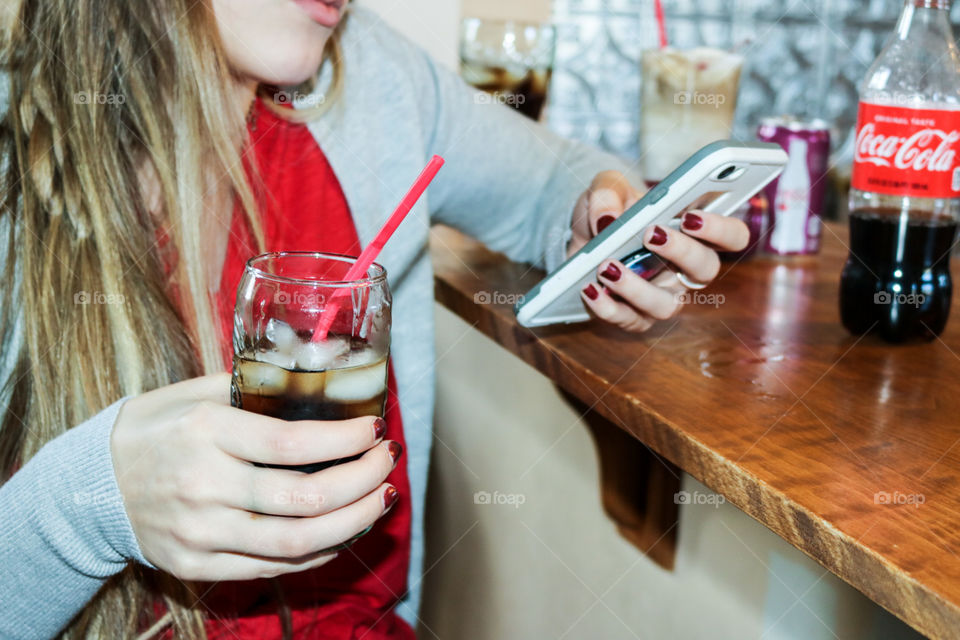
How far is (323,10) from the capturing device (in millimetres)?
960

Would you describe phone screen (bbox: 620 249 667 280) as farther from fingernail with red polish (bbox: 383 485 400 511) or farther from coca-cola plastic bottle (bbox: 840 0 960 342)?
fingernail with red polish (bbox: 383 485 400 511)

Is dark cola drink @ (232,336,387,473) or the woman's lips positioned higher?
the woman's lips

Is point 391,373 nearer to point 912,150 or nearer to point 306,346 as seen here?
point 306,346

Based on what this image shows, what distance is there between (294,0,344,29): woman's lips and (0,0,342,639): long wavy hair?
0.32 feet

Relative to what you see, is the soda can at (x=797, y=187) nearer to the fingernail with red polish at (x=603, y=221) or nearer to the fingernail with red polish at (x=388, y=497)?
the fingernail with red polish at (x=603, y=221)

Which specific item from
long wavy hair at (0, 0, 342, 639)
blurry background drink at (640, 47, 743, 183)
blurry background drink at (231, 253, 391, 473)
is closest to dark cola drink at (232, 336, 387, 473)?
blurry background drink at (231, 253, 391, 473)

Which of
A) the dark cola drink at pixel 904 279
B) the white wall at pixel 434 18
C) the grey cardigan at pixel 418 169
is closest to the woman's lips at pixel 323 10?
the grey cardigan at pixel 418 169

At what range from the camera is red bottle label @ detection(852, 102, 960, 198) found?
872 millimetres

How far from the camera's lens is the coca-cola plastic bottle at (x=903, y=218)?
949 millimetres

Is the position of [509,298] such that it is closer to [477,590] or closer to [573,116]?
[477,590]

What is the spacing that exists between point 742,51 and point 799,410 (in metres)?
2.05

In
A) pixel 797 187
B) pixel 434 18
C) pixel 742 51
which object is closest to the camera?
pixel 797 187

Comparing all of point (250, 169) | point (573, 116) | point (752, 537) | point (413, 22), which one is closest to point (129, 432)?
point (250, 169)

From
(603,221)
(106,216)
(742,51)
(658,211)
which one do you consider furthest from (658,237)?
(742,51)
